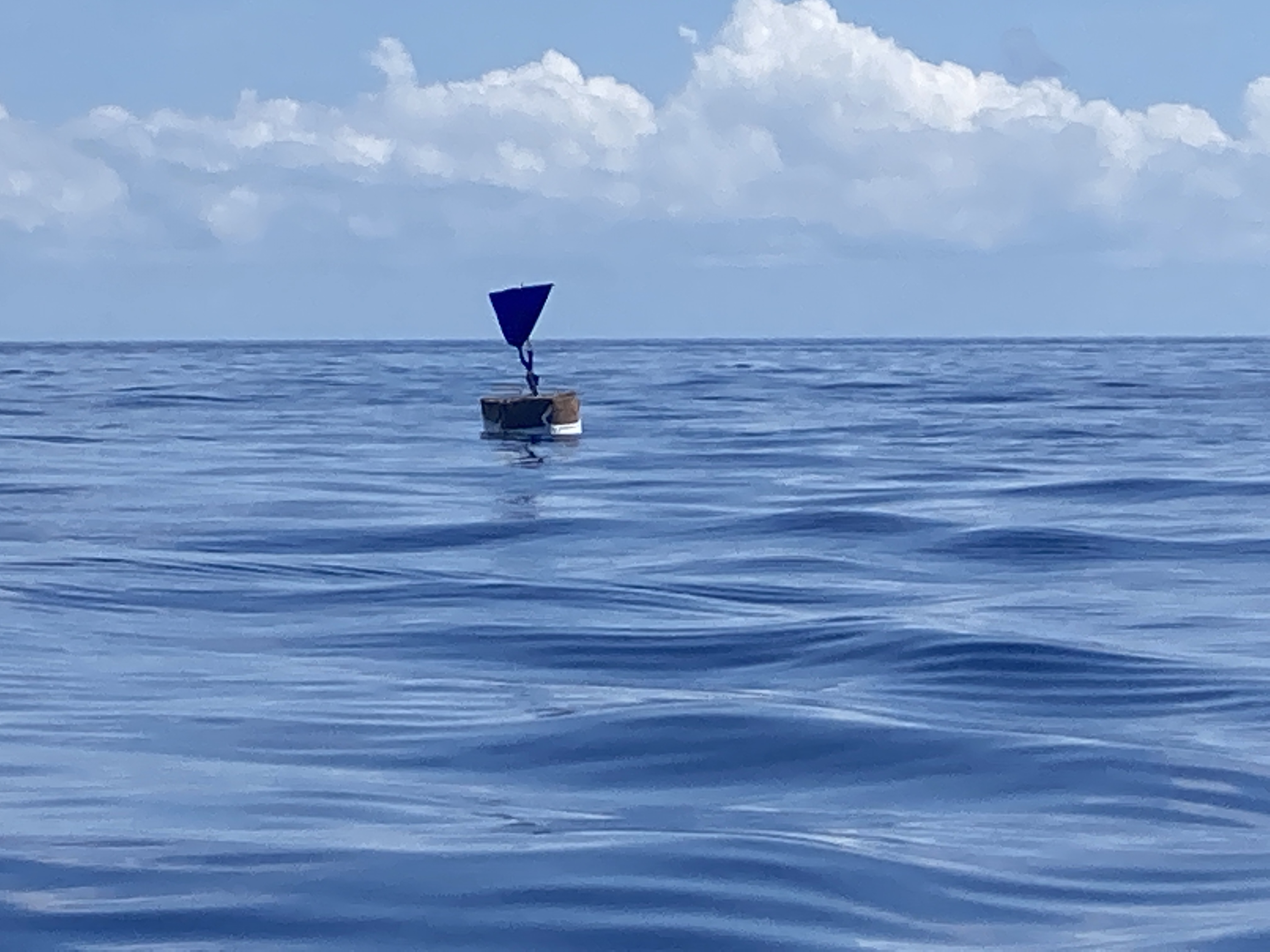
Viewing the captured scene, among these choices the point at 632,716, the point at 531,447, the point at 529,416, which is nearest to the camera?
the point at 632,716

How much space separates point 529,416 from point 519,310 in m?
2.14

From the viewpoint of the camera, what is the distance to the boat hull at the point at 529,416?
133ft

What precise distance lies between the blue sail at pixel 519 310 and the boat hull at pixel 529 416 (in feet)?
3.87

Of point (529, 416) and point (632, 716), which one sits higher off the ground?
point (529, 416)

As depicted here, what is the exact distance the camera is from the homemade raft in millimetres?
39625

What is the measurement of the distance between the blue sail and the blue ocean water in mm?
9163

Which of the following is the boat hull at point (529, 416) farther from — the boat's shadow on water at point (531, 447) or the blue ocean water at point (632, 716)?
the blue ocean water at point (632, 716)

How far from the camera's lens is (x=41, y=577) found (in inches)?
703

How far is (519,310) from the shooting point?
40.0 metres

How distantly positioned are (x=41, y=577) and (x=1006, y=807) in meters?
10.9

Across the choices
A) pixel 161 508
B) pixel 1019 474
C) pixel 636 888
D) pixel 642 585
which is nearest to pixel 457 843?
pixel 636 888

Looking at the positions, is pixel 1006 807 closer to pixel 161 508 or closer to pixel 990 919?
pixel 990 919

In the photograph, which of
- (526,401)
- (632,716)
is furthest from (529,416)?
(632,716)

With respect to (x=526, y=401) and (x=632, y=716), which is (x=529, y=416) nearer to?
(x=526, y=401)
